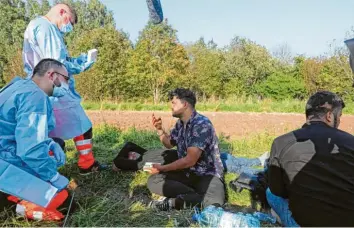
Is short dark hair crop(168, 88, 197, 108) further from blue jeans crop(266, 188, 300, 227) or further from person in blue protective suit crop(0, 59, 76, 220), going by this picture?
person in blue protective suit crop(0, 59, 76, 220)

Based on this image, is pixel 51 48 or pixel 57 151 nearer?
pixel 57 151

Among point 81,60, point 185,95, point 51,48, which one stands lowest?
point 185,95

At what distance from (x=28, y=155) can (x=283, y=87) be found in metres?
25.6

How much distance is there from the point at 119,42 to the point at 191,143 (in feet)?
71.7

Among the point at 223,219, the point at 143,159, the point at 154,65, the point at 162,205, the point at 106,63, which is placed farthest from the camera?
the point at 154,65

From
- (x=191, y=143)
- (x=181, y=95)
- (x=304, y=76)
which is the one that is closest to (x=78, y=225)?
(x=191, y=143)

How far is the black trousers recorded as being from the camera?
3.63 m

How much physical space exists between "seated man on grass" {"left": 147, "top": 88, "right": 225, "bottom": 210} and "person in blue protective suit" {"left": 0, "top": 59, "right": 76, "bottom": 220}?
1.09 m

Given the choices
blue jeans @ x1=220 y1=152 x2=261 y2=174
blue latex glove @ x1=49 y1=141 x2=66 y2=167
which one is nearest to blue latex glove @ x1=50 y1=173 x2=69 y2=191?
blue latex glove @ x1=49 y1=141 x2=66 y2=167

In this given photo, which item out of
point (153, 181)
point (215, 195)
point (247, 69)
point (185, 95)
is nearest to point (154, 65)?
point (247, 69)

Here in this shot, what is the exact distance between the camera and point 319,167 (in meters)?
2.66

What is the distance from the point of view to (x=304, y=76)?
2692cm

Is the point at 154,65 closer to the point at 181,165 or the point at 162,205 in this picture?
the point at 181,165

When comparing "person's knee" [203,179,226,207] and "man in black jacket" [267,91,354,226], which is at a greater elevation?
"man in black jacket" [267,91,354,226]
